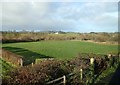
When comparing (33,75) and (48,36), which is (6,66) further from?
(48,36)

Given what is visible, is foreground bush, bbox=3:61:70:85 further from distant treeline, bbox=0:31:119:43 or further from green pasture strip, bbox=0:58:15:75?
distant treeline, bbox=0:31:119:43

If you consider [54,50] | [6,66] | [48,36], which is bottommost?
[6,66]

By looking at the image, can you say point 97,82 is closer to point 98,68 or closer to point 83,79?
point 83,79

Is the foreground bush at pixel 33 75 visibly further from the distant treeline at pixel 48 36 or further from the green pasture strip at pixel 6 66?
the distant treeline at pixel 48 36

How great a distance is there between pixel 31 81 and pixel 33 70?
1.06 m

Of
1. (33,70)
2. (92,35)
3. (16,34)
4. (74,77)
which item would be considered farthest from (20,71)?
(92,35)

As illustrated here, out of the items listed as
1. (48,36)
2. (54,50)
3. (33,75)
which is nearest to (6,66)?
(33,75)

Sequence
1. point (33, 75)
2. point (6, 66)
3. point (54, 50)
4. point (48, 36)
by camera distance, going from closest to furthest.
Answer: point (33, 75) → point (6, 66) → point (54, 50) → point (48, 36)

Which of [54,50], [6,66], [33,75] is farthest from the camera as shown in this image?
[54,50]

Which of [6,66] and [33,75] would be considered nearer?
[33,75]

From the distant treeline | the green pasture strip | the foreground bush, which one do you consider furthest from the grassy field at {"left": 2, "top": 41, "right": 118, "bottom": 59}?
the foreground bush

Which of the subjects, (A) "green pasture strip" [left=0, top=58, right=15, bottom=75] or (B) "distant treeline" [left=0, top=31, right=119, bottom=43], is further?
(B) "distant treeline" [left=0, top=31, right=119, bottom=43]

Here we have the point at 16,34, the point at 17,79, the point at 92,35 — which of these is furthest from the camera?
the point at 92,35

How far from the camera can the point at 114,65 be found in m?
24.9
